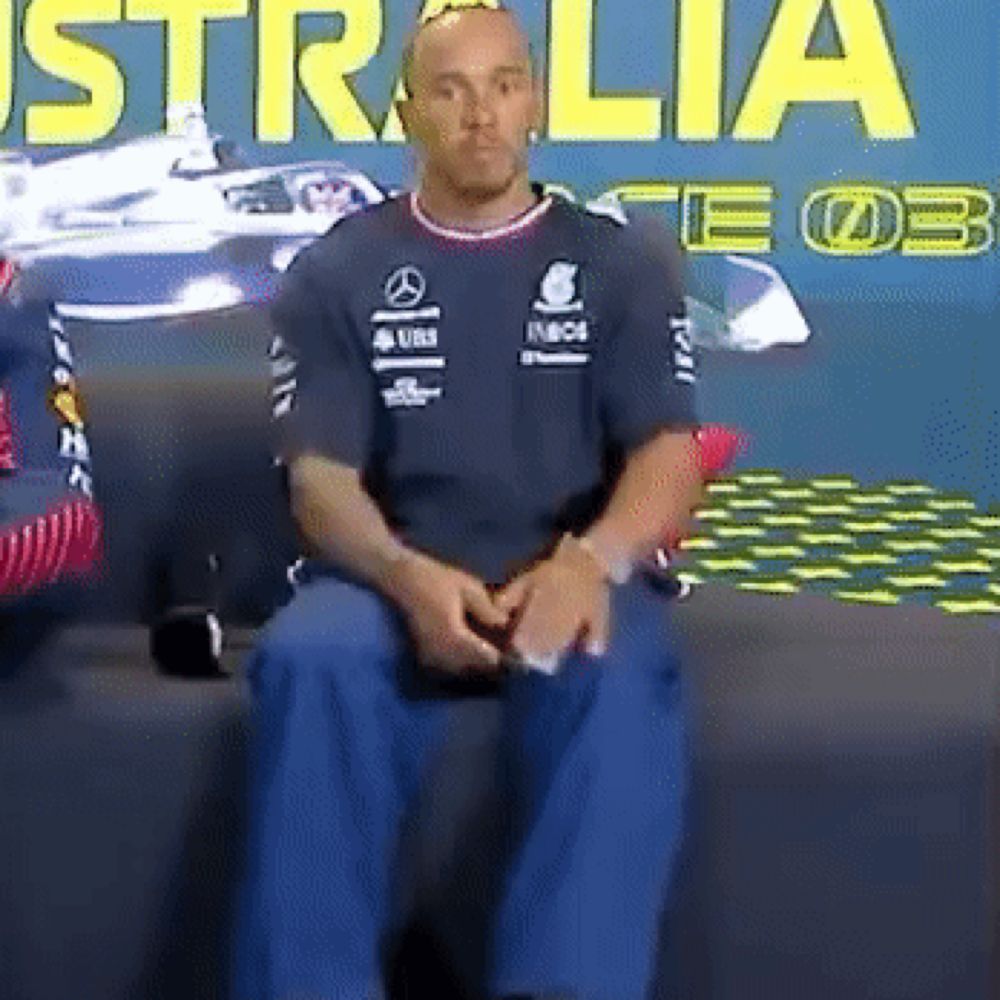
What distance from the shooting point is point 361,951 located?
1.45 metres

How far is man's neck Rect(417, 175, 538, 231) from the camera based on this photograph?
5.52ft

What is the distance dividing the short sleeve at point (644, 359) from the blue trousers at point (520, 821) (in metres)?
0.20

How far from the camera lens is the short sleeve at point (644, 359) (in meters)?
1.64

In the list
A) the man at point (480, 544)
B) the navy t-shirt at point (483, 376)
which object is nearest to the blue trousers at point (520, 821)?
the man at point (480, 544)

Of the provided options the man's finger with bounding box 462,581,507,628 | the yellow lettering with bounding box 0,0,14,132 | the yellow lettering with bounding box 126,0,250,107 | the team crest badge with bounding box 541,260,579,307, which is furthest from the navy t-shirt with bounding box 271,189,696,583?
the yellow lettering with bounding box 0,0,14,132

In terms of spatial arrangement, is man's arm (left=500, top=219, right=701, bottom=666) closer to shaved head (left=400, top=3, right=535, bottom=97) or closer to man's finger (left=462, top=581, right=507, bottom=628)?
man's finger (left=462, top=581, right=507, bottom=628)

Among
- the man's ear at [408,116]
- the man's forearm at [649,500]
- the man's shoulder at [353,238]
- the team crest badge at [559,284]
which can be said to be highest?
the man's ear at [408,116]

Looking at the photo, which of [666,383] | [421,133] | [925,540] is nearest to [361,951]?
[666,383]

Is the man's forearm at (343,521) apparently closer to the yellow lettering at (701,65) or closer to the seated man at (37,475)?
the seated man at (37,475)

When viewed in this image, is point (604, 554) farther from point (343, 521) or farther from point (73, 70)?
point (73, 70)

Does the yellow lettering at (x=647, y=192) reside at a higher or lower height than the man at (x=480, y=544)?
higher

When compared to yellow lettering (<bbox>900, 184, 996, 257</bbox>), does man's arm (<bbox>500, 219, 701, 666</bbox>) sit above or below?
below

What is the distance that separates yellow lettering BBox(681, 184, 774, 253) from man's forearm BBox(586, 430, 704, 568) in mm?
703

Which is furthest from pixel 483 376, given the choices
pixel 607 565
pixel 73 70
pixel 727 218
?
pixel 73 70
